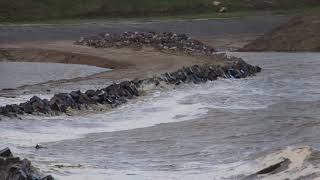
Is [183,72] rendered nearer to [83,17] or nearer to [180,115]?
[180,115]

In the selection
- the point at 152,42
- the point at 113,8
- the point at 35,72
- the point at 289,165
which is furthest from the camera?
the point at 113,8

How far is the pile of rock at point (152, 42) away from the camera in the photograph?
38219mm

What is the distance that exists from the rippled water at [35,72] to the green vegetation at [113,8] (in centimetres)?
2243

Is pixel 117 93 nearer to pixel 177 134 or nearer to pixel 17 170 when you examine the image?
pixel 177 134

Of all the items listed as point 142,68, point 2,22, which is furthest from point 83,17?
point 142,68

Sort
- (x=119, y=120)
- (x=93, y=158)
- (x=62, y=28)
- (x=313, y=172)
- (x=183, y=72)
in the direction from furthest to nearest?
1. (x=62, y=28)
2. (x=183, y=72)
3. (x=119, y=120)
4. (x=93, y=158)
5. (x=313, y=172)

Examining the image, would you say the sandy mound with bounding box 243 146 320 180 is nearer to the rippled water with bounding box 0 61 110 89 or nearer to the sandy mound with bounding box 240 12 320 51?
the rippled water with bounding box 0 61 110 89

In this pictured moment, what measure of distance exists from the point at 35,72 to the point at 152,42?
Answer: 11.2 meters

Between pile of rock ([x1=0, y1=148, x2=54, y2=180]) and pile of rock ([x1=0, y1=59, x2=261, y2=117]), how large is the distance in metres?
6.59

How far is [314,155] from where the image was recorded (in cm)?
1149

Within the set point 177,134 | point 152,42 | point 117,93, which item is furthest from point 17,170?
point 152,42

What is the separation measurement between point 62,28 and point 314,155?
37.1 m

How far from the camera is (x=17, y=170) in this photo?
34.7ft

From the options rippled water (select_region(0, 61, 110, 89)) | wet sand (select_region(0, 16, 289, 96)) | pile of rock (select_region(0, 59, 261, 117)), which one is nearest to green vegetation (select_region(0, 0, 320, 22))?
wet sand (select_region(0, 16, 289, 96))
